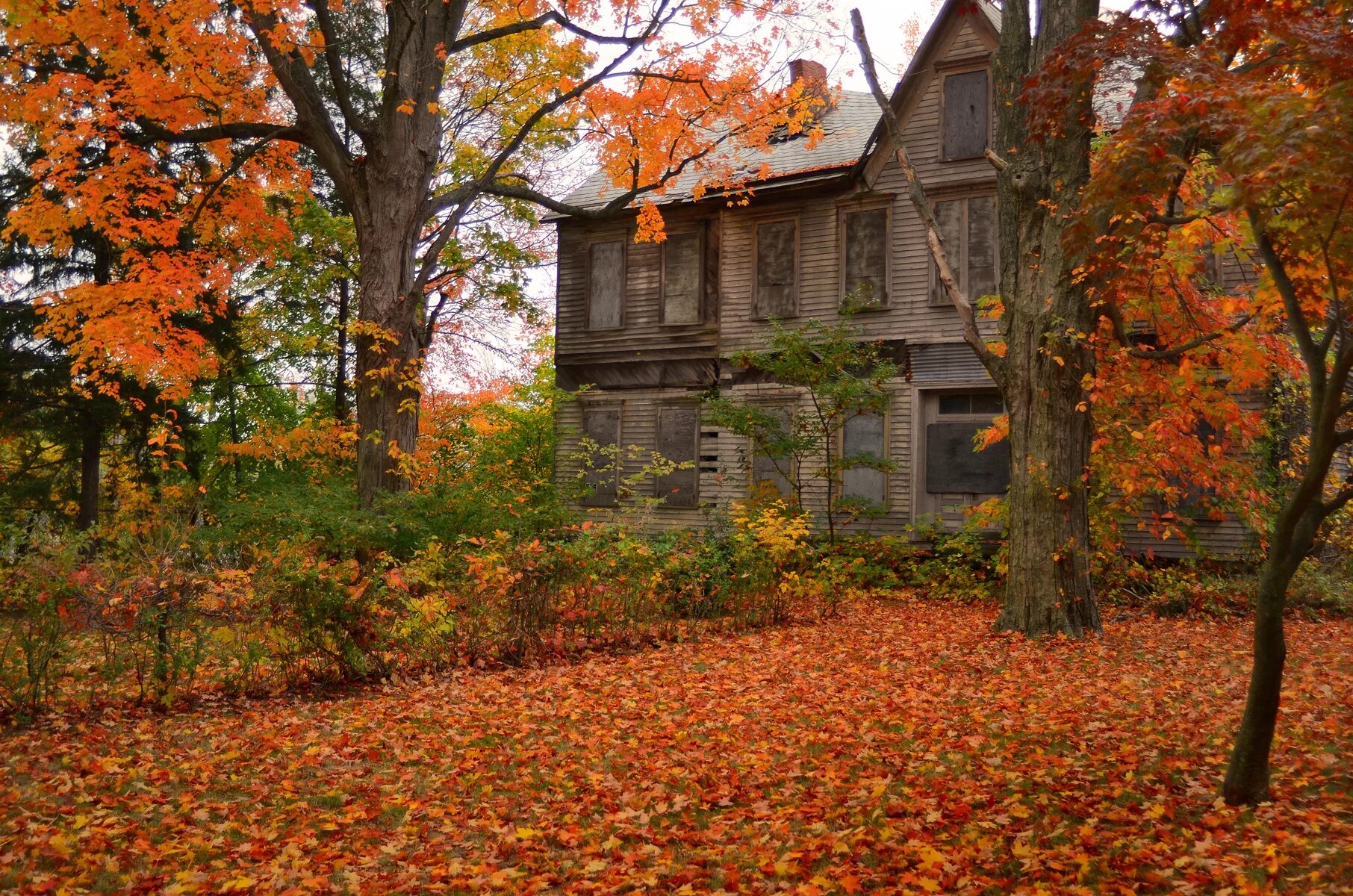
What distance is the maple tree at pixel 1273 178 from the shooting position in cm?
445

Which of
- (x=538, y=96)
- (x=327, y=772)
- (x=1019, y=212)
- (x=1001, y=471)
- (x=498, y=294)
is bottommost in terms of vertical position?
(x=327, y=772)

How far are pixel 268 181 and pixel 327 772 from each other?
13.4m

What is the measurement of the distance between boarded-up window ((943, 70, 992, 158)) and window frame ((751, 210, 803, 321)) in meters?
3.12

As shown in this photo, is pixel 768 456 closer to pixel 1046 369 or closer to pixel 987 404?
pixel 987 404

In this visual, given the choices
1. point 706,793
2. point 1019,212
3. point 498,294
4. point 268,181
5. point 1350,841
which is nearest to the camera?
point 1350,841

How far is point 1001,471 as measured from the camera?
56.3 ft

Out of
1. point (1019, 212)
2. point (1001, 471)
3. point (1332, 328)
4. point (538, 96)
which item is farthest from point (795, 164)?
point (1332, 328)

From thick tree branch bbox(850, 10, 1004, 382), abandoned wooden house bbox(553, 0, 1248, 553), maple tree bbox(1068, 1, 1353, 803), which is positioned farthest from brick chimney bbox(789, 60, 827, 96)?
maple tree bbox(1068, 1, 1353, 803)

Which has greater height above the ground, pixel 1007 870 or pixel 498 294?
pixel 498 294

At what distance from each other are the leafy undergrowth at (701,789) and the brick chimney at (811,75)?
15.9 metres

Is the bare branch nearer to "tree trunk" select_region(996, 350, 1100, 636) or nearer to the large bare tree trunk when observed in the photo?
the large bare tree trunk

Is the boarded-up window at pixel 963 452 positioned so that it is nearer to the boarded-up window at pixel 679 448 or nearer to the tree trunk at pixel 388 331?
the boarded-up window at pixel 679 448

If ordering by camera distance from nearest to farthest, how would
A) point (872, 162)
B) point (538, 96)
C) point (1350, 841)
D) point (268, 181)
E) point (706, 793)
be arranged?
point (1350, 841)
point (706, 793)
point (268, 181)
point (872, 162)
point (538, 96)

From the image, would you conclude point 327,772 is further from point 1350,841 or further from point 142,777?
point 1350,841
